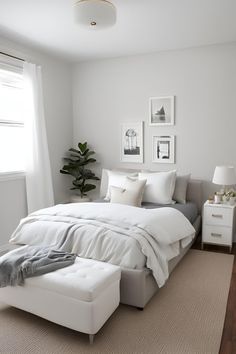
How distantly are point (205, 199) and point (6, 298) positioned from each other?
9.59 feet

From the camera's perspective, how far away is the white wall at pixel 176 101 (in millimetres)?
4020

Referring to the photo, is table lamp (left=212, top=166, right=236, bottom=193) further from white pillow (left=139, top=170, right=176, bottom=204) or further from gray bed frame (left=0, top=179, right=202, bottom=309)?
gray bed frame (left=0, top=179, right=202, bottom=309)

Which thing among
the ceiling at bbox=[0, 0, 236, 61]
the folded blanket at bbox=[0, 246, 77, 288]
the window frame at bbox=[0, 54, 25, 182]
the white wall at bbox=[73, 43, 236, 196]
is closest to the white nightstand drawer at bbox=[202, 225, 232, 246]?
the white wall at bbox=[73, 43, 236, 196]

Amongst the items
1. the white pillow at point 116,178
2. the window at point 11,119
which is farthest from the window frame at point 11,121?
the white pillow at point 116,178

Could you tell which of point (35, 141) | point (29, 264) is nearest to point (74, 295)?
point (29, 264)

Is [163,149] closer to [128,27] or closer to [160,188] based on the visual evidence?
[160,188]

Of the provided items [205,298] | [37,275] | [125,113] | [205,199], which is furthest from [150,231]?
[125,113]

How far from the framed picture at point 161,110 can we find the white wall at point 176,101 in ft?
0.25

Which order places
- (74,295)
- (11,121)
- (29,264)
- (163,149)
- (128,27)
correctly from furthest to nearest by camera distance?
(163,149), (11,121), (128,27), (29,264), (74,295)

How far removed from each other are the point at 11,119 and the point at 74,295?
2.64 metres

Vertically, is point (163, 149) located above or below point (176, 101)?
below

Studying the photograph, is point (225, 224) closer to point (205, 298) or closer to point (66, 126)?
point (205, 298)

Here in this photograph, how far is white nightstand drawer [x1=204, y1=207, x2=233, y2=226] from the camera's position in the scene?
362 centimetres

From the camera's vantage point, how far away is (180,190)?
159 inches
